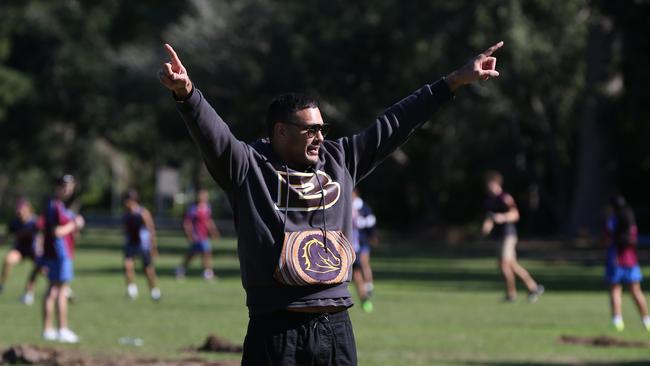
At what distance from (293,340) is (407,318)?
13837 millimetres

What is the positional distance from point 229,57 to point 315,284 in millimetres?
47938

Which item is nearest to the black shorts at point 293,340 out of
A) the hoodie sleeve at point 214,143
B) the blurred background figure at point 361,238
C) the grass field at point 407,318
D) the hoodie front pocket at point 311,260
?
the hoodie front pocket at point 311,260

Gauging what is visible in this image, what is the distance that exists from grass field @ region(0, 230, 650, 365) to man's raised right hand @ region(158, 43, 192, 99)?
26.0ft

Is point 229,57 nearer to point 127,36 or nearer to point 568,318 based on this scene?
point 127,36

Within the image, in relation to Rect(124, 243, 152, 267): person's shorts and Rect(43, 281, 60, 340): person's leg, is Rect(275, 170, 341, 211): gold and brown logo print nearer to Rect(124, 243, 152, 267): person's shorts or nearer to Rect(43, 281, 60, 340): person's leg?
Rect(43, 281, 60, 340): person's leg

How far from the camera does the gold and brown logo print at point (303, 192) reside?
6.05 meters

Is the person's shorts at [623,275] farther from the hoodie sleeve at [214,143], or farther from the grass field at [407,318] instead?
the hoodie sleeve at [214,143]

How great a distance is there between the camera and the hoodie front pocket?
5.89 metres

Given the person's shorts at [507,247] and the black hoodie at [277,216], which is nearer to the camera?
the black hoodie at [277,216]

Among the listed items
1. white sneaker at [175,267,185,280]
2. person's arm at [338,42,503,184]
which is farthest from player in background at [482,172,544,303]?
person's arm at [338,42,503,184]

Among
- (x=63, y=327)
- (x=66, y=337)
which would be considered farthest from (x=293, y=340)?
(x=63, y=327)

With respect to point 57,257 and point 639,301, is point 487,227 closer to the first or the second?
point 639,301

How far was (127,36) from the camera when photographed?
245 feet

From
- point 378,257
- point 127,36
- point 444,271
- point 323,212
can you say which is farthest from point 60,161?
point 323,212
